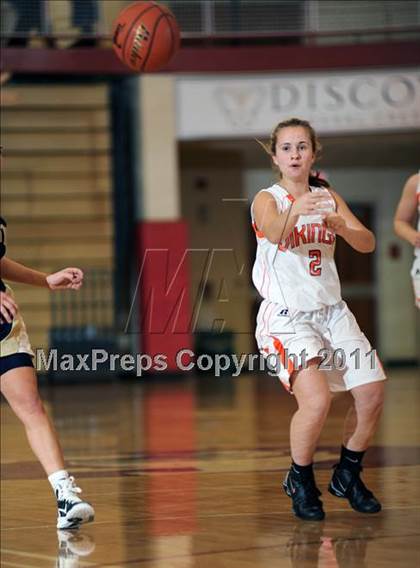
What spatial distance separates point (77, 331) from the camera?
15.9 metres

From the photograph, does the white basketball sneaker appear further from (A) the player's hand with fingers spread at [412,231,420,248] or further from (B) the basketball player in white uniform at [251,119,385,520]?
(A) the player's hand with fingers spread at [412,231,420,248]

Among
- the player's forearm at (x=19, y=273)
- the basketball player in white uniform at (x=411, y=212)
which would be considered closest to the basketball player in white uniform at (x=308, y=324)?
the player's forearm at (x=19, y=273)

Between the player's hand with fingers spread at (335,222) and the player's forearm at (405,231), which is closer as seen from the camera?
the player's hand with fingers spread at (335,222)

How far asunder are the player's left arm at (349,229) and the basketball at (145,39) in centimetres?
574

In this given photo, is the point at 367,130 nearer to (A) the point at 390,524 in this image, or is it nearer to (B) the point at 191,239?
(B) the point at 191,239

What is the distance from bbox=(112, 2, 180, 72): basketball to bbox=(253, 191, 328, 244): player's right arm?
5653 mm

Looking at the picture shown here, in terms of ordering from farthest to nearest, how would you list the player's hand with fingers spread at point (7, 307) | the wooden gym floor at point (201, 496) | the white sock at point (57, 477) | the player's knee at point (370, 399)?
the player's knee at point (370, 399) < the white sock at point (57, 477) < the player's hand with fingers spread at point (7, 307) < the wooden gym floor at point (201, 496)

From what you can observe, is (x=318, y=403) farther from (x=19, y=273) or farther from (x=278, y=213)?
(x=19, y=273)

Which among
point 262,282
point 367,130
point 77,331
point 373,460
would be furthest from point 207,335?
point 262,282

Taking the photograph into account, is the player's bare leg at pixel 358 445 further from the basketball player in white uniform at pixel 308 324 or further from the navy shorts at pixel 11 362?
the navy shorts at pixel 11 362

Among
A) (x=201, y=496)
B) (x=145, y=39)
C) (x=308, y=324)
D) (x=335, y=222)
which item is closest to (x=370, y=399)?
(x=308, y=324)

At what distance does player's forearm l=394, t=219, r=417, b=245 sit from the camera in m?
6.25

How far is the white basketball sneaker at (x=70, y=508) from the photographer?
4.92 m

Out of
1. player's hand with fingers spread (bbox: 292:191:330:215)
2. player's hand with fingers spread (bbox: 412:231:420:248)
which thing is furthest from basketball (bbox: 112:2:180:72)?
player's hand with fingers spread (bbox: 292:191:330:215)
